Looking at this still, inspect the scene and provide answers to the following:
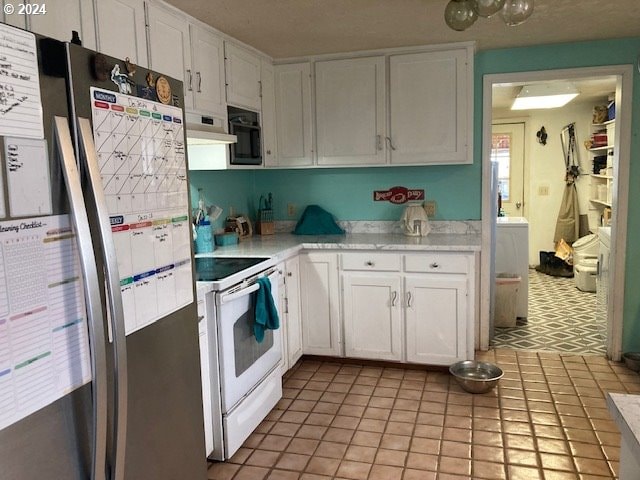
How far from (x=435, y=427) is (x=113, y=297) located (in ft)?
7.16

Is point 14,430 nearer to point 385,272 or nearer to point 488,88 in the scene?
point 385,272

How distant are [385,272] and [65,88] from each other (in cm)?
272

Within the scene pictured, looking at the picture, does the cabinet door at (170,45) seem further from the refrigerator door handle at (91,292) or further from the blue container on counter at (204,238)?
the refrigerator door handle at (91,292)

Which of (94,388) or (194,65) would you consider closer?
(94,388)

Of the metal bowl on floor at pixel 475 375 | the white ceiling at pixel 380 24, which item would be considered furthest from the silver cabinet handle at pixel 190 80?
the metal bowl on floor at pixel 475 375

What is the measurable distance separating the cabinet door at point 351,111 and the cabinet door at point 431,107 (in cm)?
10

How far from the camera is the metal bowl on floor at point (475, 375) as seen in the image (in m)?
3.23

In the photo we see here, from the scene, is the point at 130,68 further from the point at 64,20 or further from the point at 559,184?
the point at 559,184

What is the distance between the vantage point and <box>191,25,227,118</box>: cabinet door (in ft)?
9.53

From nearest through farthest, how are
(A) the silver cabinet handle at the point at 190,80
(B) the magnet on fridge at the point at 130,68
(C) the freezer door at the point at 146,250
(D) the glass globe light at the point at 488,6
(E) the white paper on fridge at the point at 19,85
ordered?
(E) the white paper on fridge at the point at 19,85, (C) the freezer door at the point at 146,250, (B) the magnet on fridge at the point at 130,68, (D) the glass globe light at the point at 488,6, (A) the silver cabinet handle at the point at 190,80

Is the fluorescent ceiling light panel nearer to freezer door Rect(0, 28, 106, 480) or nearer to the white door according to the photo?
the white door

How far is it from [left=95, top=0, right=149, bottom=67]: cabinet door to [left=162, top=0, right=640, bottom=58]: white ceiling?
0.30 m

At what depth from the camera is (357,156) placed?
3.88 meters

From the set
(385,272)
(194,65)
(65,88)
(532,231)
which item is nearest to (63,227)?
(65,88)
